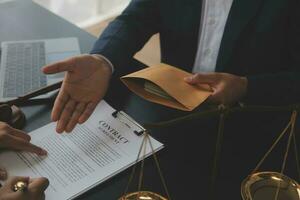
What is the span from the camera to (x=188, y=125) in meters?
0.93

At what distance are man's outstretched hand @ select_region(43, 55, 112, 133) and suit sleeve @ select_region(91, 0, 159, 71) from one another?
70mm

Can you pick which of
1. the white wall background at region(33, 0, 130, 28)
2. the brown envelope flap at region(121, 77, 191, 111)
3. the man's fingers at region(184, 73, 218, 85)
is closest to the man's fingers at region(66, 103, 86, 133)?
the brown envelope flap at region(121, 77, 191, 111)

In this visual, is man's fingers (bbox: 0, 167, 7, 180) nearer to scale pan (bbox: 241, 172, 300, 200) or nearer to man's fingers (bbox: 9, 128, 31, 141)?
man's fingers (bbox: 9, 128, 31, 141)

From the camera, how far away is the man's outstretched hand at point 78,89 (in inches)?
34.6

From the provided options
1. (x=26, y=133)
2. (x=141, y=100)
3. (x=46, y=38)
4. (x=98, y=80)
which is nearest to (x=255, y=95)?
(x=141, y=100)

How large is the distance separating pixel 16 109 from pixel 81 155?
22cm

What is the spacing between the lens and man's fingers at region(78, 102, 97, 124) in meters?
0.88

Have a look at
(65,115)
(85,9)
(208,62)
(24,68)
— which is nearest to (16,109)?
(65,115)

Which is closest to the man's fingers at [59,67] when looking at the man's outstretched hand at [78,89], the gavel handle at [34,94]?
the man's outstretched hand at [78,89]

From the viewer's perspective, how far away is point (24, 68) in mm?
1123

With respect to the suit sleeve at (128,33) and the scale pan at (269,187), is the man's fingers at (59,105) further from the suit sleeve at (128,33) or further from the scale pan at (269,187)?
the scale pan at (269,187)

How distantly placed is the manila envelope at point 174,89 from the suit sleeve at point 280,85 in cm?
15

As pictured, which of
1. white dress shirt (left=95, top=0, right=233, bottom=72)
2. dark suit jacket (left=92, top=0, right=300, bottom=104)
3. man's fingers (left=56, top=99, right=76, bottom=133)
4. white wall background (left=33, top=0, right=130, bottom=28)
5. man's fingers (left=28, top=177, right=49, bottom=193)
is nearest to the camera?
man's fingers (left=28, top=177, right=49, bottom=193)

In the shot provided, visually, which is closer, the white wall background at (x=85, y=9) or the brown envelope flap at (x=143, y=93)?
the brown envelope flap at (x=143, y=93)
